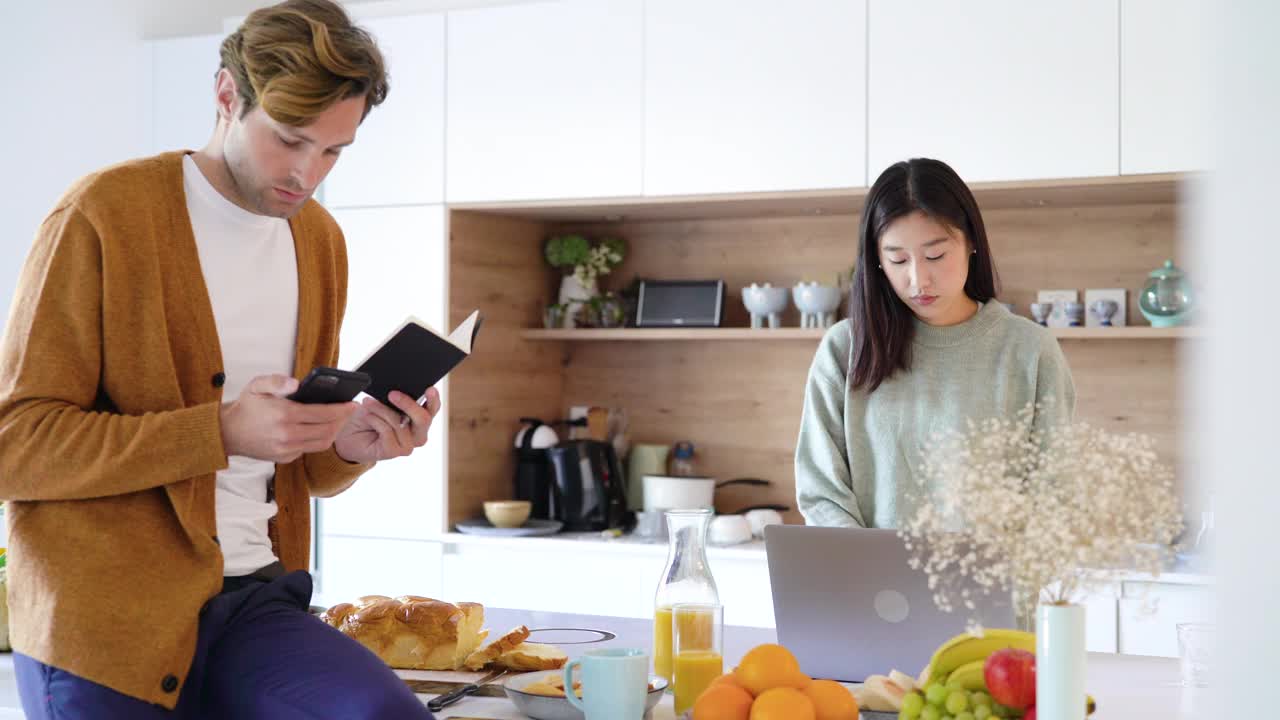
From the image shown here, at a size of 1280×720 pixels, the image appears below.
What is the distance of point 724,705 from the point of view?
119 cm

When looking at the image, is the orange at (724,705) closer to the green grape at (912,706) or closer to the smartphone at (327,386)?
the green grape at (912,706)

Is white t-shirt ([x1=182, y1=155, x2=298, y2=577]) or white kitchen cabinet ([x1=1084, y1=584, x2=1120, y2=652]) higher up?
white t-shirt ([x1=182, y1=155, x2=298, y2=577])

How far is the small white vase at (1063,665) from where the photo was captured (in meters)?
1.10

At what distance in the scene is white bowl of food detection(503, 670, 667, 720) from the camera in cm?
133

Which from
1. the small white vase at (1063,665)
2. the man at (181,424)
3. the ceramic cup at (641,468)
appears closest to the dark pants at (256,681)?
the man at (181,424)

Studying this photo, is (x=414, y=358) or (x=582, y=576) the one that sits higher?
(x=414, y=358)

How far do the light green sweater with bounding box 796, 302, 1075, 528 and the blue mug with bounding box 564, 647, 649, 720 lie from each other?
88cm

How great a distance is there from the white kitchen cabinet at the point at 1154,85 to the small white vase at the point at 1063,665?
7.19 ft

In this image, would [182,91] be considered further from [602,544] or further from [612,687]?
[612,687]

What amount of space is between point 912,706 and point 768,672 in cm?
14

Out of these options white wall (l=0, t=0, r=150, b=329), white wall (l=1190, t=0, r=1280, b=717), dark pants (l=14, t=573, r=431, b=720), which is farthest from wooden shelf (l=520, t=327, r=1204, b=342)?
white wall (l=1190, t=0, r=1280, b=717)

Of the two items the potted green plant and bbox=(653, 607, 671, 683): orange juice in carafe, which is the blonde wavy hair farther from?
the potted green plant

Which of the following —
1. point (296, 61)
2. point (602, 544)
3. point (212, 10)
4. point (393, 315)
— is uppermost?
point (212, 10)

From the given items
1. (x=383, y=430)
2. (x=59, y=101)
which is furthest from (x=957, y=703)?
(x=59, y=101)
